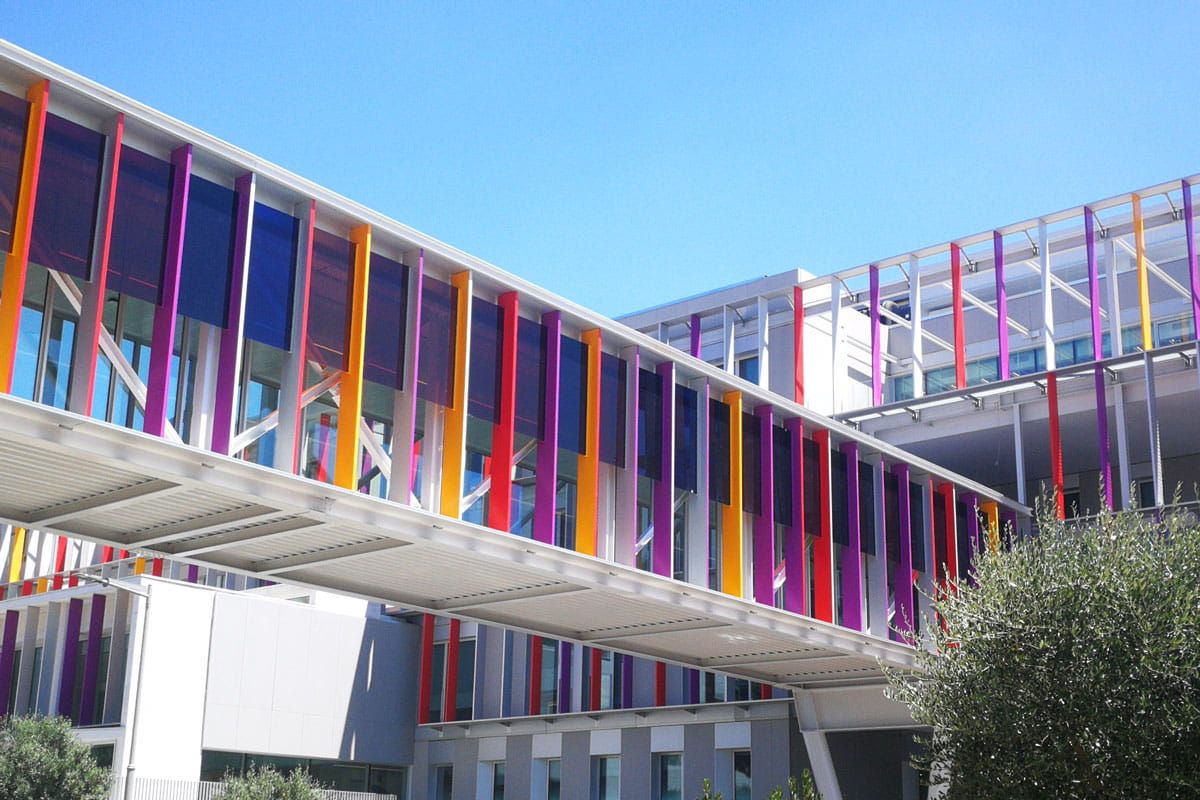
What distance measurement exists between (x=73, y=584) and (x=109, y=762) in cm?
739

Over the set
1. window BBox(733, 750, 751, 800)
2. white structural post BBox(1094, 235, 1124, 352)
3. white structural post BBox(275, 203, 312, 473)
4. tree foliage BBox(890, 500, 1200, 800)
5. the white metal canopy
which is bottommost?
window BBox(733, 750, 751, 800)

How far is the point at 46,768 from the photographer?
116 feet

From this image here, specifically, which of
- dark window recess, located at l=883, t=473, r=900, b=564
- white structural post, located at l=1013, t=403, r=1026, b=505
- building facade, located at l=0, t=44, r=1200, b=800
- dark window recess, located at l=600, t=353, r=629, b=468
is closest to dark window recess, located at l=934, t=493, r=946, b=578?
building facade, located at l=0, t=44, r=1200, b=800

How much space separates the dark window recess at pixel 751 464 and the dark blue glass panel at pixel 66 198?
13.3 metres

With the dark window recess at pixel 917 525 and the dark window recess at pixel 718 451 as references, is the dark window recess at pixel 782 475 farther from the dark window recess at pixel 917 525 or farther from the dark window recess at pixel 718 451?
the dark window recess at pixel 917 525

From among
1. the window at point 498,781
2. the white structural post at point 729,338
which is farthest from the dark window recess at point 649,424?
the window at point 498,781

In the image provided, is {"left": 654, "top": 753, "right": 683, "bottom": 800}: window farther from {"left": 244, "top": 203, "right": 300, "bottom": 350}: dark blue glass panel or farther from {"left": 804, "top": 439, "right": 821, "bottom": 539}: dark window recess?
{"left": 244, "top": 203, "right": 300, "bottom": 350}: dark blue glass panel

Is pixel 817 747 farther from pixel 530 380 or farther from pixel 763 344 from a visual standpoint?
pixel 530 380

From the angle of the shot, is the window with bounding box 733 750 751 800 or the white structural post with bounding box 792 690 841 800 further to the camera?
the window with bounding box 733 750 751 800

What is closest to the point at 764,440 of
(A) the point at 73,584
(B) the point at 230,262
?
(B) the point at 230,262

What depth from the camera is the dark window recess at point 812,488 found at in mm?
27297

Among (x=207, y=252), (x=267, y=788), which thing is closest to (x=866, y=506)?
(x=207, y=252)

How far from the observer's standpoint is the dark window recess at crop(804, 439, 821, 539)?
27297mm

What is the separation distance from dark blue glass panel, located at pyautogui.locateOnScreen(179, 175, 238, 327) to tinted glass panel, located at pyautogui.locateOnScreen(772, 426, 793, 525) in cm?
1237
